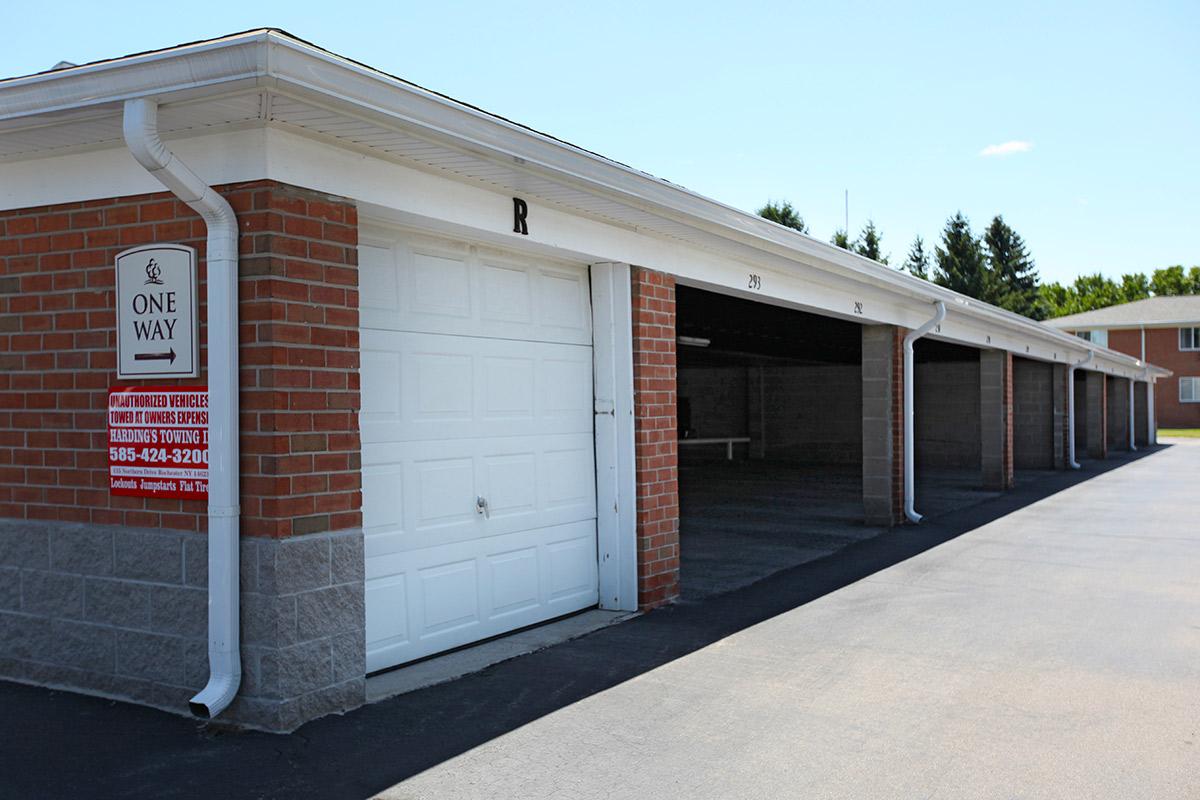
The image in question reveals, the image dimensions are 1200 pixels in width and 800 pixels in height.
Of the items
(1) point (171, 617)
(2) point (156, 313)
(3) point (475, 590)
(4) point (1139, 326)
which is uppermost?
(4) point (1139, 326)

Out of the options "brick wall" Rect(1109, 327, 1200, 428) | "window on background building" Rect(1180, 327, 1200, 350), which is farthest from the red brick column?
"window on background building" Rect(1180, 327, 1200, 350)

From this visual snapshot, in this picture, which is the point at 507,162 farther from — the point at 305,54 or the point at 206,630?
the point at 206,630

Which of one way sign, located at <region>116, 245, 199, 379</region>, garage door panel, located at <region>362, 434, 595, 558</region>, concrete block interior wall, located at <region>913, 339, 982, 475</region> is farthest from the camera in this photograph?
concrete block interior wall, located at <region>913, 339, 982, 475</region>

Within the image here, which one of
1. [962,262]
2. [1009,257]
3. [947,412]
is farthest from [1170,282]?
[947,412]

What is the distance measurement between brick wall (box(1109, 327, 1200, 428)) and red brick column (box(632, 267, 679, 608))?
48.6 m

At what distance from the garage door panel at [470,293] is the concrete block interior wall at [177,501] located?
0.70 m

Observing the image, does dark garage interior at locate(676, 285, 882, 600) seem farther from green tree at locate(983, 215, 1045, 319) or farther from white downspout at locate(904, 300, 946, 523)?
green tree at locate(983, 215, 1045, 319)

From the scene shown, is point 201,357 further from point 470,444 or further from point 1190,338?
point 1190,338

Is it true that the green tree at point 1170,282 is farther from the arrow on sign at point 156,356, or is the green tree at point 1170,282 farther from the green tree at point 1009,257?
the arrow on sign at point 156,356

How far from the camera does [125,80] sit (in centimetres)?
472

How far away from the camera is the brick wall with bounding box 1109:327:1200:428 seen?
5034 cm

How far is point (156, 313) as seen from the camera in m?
5.48

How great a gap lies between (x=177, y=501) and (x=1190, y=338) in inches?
2205

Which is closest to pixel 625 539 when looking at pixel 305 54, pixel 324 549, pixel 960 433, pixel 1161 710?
pixel 324 549
